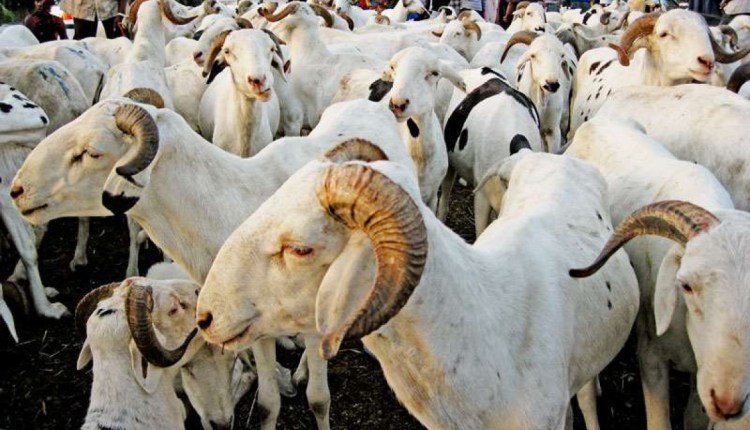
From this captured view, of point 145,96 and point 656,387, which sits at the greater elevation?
point 145,96

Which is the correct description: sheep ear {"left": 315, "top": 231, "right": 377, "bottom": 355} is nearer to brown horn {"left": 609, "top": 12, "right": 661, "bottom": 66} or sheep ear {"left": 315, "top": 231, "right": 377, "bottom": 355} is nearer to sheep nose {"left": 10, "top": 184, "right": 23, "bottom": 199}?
sheep nose {"left": 10, "top": 184, "right": 23, "bottom": 199}

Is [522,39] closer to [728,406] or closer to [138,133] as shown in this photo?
[138,133]

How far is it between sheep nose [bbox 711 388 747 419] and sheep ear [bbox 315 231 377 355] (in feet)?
4.45

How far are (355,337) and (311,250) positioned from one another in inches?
14.3

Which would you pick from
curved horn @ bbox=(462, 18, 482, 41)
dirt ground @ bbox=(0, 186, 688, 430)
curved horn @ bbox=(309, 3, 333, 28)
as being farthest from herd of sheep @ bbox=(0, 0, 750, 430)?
curved horn @ bbox=(309, 3, 333, 28)

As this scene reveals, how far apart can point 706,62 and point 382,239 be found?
477cm

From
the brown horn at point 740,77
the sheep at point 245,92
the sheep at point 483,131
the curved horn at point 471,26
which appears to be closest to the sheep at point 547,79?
the sheep at point 483,131

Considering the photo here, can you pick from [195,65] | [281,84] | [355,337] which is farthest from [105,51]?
[355,337]

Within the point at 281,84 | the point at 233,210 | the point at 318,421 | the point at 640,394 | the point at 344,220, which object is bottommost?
the point at 640,394

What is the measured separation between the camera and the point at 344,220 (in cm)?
208

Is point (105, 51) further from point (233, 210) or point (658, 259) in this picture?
point (658, 259)

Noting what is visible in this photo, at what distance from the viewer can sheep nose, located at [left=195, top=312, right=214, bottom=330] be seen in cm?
229

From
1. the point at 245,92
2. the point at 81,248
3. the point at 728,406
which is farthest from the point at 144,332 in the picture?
the point at 81,248

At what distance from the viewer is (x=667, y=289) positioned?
2.87 metres
